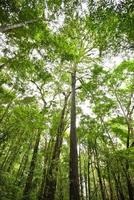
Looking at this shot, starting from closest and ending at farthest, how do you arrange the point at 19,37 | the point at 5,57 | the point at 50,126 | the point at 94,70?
the point at 19,37 → the point at 5,57 → the point at 94,70 → the point at 50,126

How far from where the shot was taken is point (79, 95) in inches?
614

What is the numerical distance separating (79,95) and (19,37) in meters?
7.94

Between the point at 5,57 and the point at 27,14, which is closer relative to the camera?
the point at 27,14

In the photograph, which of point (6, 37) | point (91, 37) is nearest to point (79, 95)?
point (91, 37)

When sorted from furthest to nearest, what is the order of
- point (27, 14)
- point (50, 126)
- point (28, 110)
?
point (50, 126)
point (28, 110)
point (27, 14)

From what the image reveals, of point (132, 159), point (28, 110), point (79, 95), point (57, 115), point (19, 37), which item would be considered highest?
point (79, 95)

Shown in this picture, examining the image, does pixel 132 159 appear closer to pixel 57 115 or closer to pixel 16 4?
pixel 57 115

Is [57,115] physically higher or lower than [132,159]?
higher

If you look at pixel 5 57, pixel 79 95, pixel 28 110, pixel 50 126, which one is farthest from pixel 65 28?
pixel 50 126

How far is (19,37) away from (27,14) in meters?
1.18

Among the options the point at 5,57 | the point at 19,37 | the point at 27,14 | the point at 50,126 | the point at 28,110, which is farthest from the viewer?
the point at 50,126

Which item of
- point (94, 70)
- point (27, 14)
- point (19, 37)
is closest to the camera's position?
point (27, 14)

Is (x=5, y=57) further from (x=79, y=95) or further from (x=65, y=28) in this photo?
(x=79, y=95)

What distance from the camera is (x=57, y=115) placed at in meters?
15.2
